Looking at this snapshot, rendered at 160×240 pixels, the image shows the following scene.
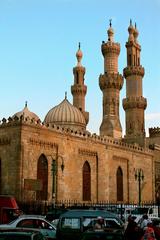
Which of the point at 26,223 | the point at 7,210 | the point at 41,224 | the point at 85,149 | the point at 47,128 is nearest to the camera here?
the point at 26,223

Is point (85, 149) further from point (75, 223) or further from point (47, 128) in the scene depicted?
point (75, 223)

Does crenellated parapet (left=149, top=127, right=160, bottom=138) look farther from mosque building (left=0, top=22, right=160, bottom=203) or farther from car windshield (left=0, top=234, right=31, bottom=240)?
car windshield (left=0, top=234, right=31, bottom=240)

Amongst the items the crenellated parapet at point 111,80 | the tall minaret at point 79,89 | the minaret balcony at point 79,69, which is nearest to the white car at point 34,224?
the crenellated parapet at point 111,80

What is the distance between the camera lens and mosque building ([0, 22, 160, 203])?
1009 inches

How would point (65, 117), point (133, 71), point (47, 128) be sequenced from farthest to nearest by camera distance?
1. point (133, 71)
2. point (65, 117)
3. point (47, 128)

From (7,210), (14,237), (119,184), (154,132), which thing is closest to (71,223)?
(14,237)

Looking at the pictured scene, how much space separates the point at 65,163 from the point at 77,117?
8425 mm

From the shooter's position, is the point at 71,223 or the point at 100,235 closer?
the point at 100,235

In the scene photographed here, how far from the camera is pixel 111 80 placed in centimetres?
4269

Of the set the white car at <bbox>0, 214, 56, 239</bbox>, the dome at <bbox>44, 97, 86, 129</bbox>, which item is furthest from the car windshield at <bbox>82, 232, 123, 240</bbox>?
the dome at <bbox>44, 97, 86, 129</bbox>

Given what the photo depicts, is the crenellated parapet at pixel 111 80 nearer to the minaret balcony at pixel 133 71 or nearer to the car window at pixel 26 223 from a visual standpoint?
the minaret balcony at pixel 133 71

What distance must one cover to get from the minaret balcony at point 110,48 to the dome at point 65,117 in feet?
33.0

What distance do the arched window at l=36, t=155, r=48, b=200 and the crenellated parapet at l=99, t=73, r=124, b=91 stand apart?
17.5 m

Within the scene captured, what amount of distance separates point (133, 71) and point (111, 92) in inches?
131
